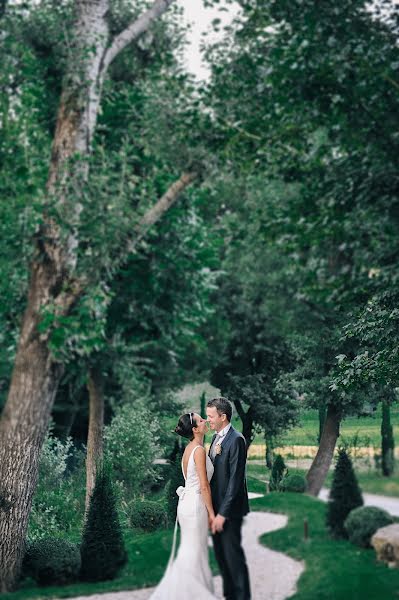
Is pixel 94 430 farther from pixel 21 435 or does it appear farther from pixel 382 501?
pixel 382 501

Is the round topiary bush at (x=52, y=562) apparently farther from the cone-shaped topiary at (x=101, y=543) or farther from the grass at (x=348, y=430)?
the grass at (x=348, y=430)

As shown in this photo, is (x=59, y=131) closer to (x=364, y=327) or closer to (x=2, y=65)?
(x=2, y=65)

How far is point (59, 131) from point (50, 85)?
2.34 metres

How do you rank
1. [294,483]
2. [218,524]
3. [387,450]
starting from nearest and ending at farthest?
[218,524] → [387,450] → [294,483]

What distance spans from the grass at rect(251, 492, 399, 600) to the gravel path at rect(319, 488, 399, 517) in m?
0.19

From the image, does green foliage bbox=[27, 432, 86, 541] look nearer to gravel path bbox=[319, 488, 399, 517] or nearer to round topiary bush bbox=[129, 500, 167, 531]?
round topiary bush bbox=[129, 500, 167, 531]

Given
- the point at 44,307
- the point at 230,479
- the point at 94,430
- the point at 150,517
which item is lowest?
the point at 150,517

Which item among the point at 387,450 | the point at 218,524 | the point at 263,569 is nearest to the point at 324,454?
the point at 387,450

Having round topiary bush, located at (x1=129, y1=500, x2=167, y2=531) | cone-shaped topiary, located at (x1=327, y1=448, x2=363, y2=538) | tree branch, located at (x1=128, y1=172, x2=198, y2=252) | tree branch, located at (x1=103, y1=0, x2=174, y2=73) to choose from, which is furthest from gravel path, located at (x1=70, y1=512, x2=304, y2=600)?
tree branch, located at (x1=103, y1=0, x2=174, y2=73)

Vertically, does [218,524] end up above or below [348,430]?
below

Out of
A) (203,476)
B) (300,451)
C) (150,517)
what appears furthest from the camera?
(150,517)

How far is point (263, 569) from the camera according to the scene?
8.15m

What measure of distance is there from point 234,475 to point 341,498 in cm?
237

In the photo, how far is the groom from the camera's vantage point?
254 inches
